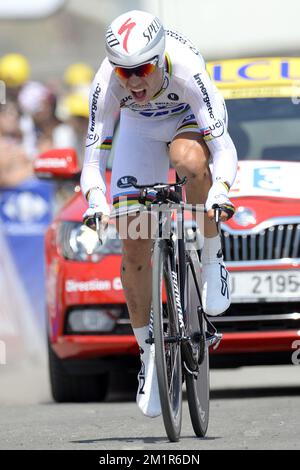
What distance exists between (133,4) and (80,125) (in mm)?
1229

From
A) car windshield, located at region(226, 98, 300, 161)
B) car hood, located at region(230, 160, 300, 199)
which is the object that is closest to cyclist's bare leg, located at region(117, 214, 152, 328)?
car hood, located at region(230, 160, 300, 199)

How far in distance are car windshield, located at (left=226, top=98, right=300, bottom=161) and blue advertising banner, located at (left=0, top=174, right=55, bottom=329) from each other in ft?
11.4

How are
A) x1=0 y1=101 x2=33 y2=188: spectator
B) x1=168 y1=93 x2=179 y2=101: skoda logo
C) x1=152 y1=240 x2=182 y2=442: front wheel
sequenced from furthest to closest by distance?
x1=0 y1=101 x2=33 y2=188: spectator, x1=168 y1=93 x2=179 y2=101: skoda logo, x1=152 y1=240 x2=182 y2=442: front wheel

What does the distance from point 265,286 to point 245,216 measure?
42 cm

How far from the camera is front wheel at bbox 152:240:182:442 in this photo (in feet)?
20.2

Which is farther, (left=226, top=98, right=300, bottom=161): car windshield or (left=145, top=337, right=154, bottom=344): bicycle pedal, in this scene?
(left=226, top=98, right=300, bottom=161): car windshield

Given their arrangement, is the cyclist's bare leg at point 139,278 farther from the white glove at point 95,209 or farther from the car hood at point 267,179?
the car hood at point 267,179

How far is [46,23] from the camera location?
14.6 meters

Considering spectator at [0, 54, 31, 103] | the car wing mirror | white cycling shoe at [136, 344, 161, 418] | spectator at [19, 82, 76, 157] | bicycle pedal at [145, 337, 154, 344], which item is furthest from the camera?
spectator at [0, 54, 31, 103]

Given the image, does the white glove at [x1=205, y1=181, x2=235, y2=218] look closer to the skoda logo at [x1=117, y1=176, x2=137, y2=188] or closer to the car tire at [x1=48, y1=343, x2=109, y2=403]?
the skoda logo at [x1=117, y1=176, x2=137, y2=188]

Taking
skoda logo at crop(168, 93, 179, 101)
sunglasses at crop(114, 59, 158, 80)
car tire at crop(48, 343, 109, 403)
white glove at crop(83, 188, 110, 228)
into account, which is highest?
sunglasses at crop(114, 59, 158, 80)

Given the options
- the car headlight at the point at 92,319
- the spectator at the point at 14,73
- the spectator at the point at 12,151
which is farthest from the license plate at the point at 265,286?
the spectator at the point at 14,73

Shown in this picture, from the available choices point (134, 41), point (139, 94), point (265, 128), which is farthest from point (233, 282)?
point (134, 41)

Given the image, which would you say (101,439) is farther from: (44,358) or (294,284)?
(44,358)
